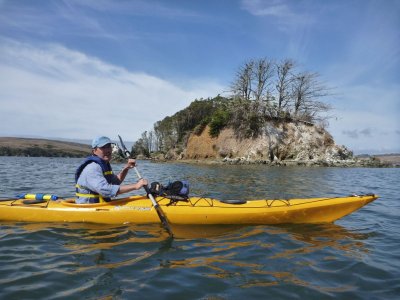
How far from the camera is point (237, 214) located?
259 inches

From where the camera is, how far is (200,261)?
15.8 feet

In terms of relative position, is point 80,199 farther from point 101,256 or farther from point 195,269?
point 195,269

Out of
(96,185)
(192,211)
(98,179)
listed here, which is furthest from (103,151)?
(192,211)

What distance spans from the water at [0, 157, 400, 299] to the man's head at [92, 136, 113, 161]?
1.37m

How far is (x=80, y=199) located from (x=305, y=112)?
35.7 m

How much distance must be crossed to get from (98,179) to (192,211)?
1.86 meters

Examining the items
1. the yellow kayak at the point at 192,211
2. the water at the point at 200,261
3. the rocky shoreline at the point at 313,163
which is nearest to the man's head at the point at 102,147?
the yellow kayak at the point at 192,211

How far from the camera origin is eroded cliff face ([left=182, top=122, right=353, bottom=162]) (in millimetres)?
35062

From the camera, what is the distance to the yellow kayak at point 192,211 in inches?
259

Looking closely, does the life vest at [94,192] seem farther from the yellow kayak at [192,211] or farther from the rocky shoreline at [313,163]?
the rocky shoreline at [313,163]

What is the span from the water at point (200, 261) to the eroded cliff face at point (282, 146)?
2752 centimetres

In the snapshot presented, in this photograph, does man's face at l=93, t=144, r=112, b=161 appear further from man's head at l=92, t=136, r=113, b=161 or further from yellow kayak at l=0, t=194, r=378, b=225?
yellow kayak at l=0, t=194, r=378, b=225

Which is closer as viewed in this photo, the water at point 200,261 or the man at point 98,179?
the water at point 200,261

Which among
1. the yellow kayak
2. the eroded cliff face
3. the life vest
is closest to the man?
the life vest
